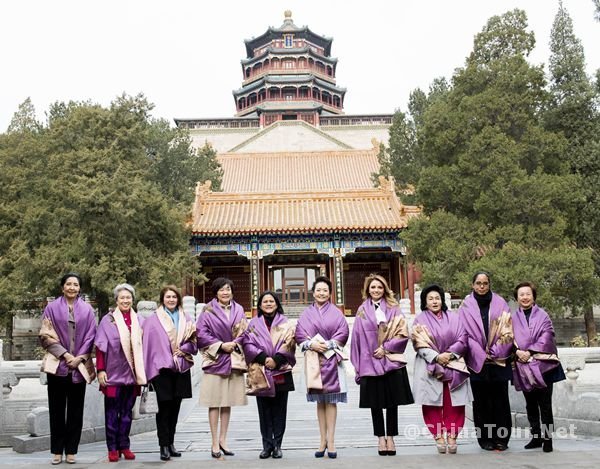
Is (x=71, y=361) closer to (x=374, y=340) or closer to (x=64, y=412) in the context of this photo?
(x=64, y=412)

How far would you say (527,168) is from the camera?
38.4ft

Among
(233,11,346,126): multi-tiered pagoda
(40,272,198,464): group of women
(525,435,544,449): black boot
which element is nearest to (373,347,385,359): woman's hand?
(525,435,544,449): black boot

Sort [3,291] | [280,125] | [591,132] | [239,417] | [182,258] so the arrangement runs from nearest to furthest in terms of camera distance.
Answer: [239,417]
[591,132]
[3,291]
[182,258]
[280,125]

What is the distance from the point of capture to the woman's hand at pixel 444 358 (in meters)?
4.63

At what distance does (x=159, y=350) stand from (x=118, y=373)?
1.14ft

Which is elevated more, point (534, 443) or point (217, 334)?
point (217, 334)

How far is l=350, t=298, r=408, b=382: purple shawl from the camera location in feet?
15.3

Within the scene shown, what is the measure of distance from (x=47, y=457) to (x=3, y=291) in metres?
8.81

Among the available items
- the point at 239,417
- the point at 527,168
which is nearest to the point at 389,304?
the point at 239,417

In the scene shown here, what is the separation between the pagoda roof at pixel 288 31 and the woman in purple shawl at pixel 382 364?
113ft

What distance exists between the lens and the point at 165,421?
4.69 m

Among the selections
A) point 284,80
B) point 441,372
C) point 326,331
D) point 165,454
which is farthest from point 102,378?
point 284,80

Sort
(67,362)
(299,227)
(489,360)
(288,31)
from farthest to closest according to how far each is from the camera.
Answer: (288,31) < (299,227) < (489,360) < (67,362)

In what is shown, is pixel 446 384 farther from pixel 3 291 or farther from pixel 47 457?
pixel 3 291
